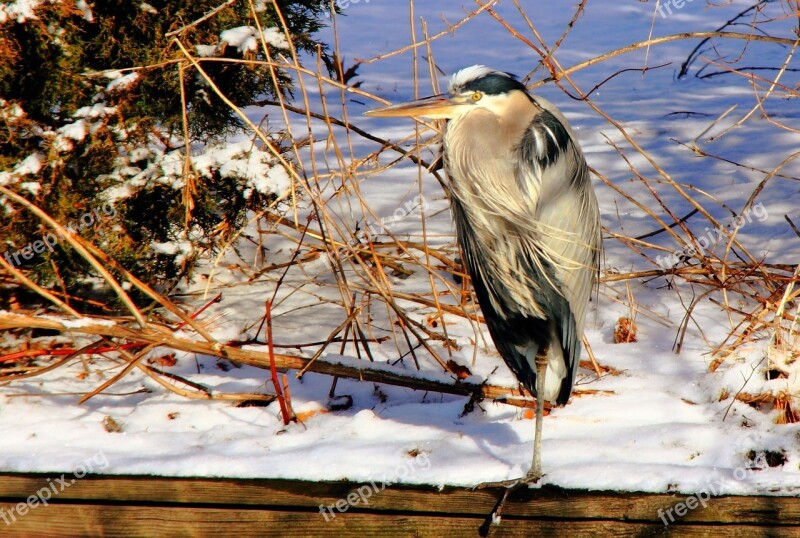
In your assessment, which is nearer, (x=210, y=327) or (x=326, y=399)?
(x=326, y=399)

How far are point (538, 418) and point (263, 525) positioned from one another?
74 centimetres

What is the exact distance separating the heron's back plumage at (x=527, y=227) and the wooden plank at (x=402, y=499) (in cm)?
49

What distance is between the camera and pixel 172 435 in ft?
7.52

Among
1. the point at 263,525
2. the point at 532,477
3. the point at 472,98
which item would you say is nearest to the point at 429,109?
the point at 472,98

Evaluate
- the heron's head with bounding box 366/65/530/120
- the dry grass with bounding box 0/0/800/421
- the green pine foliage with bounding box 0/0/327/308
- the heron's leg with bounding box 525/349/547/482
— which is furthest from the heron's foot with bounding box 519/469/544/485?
the green pine foliage with bounding box 0/0/327/308

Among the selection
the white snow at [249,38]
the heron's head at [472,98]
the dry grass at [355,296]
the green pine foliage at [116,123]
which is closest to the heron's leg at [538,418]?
the dry grass at [355,296]

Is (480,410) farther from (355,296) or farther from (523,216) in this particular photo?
(523,216)

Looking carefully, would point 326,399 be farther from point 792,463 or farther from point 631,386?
point 792,463

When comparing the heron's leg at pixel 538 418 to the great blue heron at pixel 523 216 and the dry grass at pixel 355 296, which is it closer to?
the great blue heron at pixel 523 216

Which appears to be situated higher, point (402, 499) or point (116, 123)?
point (116, 123)

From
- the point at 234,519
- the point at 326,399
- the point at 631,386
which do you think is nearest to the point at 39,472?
the point at 234,519

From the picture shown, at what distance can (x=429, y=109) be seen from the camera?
2.06 meters

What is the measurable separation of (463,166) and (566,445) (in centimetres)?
80

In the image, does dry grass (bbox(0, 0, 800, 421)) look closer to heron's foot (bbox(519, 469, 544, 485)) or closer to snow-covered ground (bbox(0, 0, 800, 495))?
snow-covered ground (bbox(0, 0, 800, 495))
